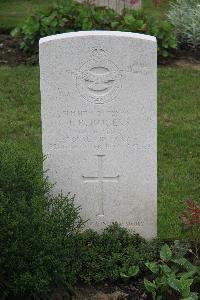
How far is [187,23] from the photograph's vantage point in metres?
10.6

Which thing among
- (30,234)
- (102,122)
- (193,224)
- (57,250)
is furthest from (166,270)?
(102,122)

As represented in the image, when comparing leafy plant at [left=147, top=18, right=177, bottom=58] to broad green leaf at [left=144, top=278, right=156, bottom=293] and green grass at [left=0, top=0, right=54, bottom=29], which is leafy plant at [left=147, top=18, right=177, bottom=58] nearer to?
green grass at [left=0, top=0, right=54, bottom=29]

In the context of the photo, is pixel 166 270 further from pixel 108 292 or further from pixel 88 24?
pixel 88 24

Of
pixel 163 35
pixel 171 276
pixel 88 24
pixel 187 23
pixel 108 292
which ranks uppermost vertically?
pixel 187 23

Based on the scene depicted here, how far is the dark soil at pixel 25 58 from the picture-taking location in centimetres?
1012

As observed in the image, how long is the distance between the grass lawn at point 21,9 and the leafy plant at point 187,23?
1237 mm

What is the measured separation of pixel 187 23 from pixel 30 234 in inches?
255

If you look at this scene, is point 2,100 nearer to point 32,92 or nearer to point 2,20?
point 32,92

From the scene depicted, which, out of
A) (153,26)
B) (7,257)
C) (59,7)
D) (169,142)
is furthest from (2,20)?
(7,257)

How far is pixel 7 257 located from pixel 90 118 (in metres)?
1.17

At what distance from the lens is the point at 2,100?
29.2ft

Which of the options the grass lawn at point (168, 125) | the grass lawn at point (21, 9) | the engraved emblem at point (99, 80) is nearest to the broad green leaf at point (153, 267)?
the grass lawn at point (168, 125)

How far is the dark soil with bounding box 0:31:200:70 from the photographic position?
10.1m

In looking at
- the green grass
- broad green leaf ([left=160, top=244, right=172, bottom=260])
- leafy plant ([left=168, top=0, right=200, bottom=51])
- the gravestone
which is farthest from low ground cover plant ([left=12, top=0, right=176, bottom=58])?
broad green leaf ([left=160, top=244, right=172, bottom=260])
